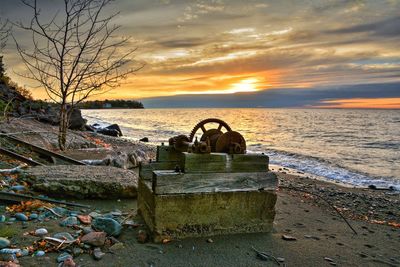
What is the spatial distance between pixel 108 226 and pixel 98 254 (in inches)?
24.5

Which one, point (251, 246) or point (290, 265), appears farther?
point (251, 246)

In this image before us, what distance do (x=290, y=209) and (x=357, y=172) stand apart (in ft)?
34.8

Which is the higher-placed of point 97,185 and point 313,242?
point 97,185

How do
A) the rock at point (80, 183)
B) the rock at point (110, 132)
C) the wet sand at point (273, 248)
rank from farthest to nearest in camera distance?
the rock at point (110, 132) → the rock at point (80, 183) → the wet sand at point (273, 248)

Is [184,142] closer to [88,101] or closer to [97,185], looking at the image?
[97,185]

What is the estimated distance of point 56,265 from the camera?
12.3 ft

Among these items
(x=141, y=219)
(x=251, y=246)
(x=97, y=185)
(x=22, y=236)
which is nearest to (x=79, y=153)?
(x=97, y=185)

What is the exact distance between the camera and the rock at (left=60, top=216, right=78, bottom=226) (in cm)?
475

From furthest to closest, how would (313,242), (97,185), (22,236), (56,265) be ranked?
(97,185) → (313,242) → (22,236) → (56,265)

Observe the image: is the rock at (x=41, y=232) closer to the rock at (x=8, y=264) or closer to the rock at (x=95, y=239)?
the rock at (x=95, y=239)

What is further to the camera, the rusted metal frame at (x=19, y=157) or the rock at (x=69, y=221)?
the rusted metal frame at (x=19, y=157)

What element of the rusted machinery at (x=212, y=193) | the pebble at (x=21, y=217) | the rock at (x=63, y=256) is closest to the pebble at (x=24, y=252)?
the rock at (x=63, y=256)

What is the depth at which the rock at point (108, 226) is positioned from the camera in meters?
4.64

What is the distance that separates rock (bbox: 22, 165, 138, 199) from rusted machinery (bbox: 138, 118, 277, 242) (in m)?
1.31
